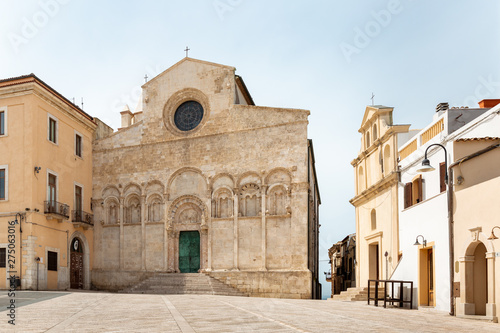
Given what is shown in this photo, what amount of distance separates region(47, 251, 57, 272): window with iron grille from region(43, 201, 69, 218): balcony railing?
6.98 feet

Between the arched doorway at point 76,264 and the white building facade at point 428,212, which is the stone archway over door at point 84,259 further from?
the white building facade at point 428,212

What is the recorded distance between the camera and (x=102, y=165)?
32438mm

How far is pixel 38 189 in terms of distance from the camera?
26859mm

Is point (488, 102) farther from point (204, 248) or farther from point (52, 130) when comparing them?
point (52, 130)

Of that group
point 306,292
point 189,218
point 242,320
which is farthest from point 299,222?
point 242,320

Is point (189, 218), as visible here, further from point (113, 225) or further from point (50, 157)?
point (50, 157)

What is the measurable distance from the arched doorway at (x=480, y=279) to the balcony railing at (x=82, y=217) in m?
22.6

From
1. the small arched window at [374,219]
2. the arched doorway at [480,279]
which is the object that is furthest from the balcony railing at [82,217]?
the arched doorway at [480,279]

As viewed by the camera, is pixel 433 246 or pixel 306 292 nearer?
pixel 433 246

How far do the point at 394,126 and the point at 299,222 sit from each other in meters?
7.37

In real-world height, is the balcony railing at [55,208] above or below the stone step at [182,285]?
above

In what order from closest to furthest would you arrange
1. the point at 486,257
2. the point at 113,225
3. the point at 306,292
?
1. the point at 486,257
2. the point at 306,292
3. the point at 113,225

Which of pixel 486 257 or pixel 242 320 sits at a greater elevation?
pixel 486 257

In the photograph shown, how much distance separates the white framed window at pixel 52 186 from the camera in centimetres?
2798
